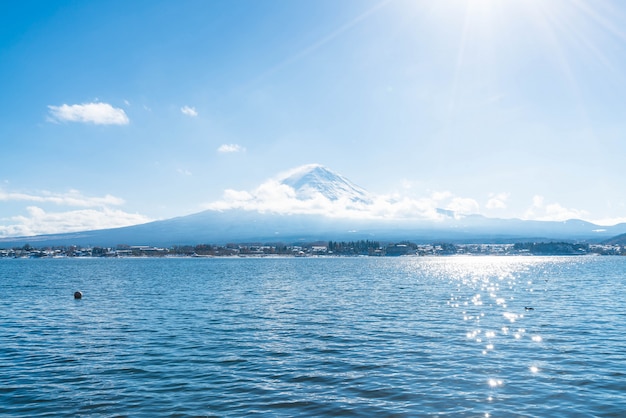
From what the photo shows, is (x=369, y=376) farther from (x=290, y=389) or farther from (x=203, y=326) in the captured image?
(x=203, y=326)

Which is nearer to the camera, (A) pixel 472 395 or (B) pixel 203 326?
(A) pixel 472 395

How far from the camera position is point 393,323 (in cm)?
3878

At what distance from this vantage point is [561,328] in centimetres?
3659

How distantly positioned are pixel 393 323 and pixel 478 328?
6538 millimetres

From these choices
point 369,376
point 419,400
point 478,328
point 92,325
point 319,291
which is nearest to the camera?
point 419,400

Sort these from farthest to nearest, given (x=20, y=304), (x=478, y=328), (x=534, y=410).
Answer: (x=20, y=304) < (x=478, y=328) < (x=534, y=410)

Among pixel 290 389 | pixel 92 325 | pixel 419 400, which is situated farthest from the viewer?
pixel 92 325

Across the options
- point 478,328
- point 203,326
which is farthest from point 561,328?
point 203,326

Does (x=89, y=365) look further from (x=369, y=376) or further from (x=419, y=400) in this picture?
(x=419, y=400)

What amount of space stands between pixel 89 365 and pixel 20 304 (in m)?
35.2

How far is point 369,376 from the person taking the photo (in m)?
23.1

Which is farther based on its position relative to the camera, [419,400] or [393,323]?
[393,323]

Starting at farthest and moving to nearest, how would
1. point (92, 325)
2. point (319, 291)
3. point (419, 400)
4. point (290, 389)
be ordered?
point (319, 291)
point (92, 325)
point (290, 389)
point (419, 400)

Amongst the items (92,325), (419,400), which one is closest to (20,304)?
(92,325)
